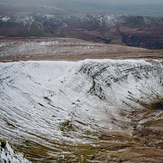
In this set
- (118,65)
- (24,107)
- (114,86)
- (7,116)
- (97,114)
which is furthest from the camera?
(118,65)

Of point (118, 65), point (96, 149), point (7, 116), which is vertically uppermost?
point (118, 65)

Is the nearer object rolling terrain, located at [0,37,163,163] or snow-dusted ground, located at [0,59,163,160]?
rolling terrain, located at [0,37,163,163]

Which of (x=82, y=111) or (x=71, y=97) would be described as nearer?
(x=82, y=111)

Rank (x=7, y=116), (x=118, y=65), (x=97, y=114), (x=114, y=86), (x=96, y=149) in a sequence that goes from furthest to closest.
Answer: (x=118, y=65), (x=114, y=86), (x=97, y=114), (x=7, y=116), (x=96, y=149)

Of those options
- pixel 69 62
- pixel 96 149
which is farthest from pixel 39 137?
pixel 69 62

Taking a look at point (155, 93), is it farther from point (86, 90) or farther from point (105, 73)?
Result: point (86, 90)

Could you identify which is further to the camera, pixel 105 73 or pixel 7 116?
pixel 105 73

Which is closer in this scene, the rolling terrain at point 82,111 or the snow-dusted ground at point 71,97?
the rolling terrain at point 82,111

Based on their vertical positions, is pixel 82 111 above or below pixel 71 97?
below
